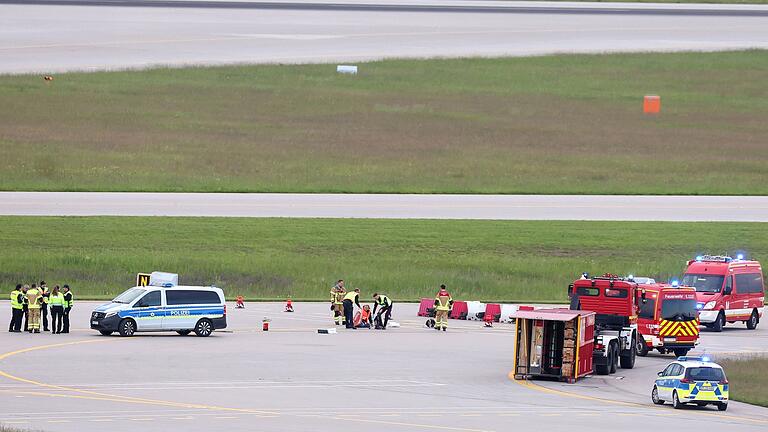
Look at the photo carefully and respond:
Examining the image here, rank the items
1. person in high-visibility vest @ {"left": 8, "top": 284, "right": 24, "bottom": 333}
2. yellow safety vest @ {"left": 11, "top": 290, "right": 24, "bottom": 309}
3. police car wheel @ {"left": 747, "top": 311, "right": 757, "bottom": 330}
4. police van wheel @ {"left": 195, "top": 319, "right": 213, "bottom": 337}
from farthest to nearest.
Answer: police car wheel @ {"left": 747, "top": 311, "right": 757, "bottom": 330}
police van wheel @ {"left": 195, "top": 319, "right": 213, "bottom": 337}
person in high-visibility vest @ {"left": 8, "top": 284, "right": 24, "bottom": 333}
yellow safety vest @ {"left": 11, "top": 290, "right": 24, "bottom": 309}

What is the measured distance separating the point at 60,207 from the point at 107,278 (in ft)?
35.1

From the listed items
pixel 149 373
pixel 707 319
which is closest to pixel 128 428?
pixel 149 373

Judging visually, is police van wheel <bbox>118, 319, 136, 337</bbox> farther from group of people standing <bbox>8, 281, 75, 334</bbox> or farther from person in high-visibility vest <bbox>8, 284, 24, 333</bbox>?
person in high-visibility vest <bbox>8, 284, 24, 333</bbox>

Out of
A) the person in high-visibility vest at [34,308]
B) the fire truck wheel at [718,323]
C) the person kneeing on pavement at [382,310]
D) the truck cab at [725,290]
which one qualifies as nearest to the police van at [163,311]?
the person in high-visibility vest at [34,308]

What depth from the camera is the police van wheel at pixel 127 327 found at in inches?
1716

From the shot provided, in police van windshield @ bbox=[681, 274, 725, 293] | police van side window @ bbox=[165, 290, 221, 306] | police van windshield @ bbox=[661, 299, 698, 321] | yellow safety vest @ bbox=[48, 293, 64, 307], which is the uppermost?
police van windshield @ bbox=[681, 274, 725, 293]

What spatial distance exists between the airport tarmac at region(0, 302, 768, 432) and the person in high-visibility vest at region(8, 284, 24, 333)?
121 cm

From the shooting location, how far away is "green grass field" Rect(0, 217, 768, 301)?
Result: 57000 millimetres

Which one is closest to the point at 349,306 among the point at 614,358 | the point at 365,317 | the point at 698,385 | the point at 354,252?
A: the point at 365,317

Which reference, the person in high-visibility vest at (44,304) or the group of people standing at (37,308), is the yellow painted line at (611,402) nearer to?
the group of people standing at (37,308)

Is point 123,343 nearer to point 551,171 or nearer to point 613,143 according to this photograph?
point 551,171

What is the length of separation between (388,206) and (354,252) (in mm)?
8929

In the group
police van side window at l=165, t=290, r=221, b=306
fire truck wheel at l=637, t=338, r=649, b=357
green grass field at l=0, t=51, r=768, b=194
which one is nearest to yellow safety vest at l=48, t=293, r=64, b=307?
police van side window at l=165, t=290, r=221, b=306

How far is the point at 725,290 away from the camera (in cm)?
5069
